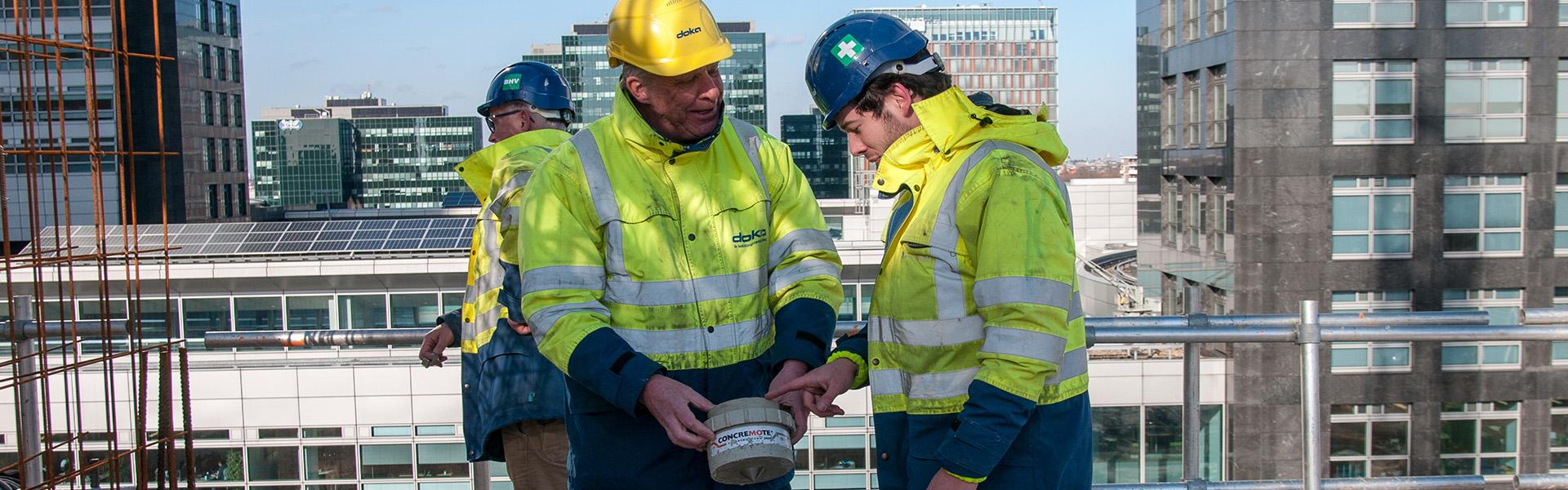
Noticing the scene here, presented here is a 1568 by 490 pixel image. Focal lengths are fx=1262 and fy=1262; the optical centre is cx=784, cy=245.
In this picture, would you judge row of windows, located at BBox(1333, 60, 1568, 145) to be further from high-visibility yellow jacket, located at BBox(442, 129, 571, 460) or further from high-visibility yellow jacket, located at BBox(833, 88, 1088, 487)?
high-visibility yellow jacket, located at BBox(833, 88, 1088, 487)

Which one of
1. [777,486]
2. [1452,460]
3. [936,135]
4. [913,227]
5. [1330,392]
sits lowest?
[1452,460]

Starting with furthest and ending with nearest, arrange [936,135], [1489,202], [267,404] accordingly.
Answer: [1489,202] < [267,404] < [936,135]

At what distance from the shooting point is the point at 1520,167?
25266mm

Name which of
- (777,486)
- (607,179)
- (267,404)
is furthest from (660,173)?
(267,404)

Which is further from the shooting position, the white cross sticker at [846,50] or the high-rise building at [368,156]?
the high-rise building at [368,156]

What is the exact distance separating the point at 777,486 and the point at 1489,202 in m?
26.3

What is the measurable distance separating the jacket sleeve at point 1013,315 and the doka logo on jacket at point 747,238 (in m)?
0.57

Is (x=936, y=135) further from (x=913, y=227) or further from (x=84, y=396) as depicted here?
(x=84, y=396)

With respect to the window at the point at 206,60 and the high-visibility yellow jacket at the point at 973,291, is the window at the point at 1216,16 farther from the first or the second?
the window at the point at 206,60

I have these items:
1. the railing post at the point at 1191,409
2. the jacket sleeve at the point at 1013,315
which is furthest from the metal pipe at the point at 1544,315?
the jacket sleeve at the point at 1013,315

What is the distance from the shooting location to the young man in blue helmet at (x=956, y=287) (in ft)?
8.54

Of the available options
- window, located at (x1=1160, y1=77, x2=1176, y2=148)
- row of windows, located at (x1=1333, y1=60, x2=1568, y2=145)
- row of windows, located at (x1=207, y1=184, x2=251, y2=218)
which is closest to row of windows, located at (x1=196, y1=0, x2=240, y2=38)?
row of windows, located at (x1=207, y1=184, x2=251, y2=218)

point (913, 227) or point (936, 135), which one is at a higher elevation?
point (936, 135)

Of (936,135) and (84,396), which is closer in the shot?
(936,135)
